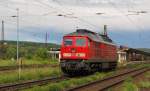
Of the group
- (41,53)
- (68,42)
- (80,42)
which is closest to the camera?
(80,42)

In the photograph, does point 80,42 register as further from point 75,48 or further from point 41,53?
point 41,53

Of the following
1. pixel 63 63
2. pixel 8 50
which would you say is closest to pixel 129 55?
pixel 8 50

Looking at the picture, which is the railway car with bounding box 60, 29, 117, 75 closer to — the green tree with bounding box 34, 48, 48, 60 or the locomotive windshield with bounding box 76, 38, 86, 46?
the locomotive windshield with bounding box 76, 38, 86, 46

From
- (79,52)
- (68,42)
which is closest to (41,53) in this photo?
(68,42)

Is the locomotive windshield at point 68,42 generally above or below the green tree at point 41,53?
above

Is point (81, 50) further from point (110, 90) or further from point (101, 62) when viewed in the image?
point (110, 90)

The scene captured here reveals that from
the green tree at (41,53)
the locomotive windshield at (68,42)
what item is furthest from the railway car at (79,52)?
the green tree at (41,53)

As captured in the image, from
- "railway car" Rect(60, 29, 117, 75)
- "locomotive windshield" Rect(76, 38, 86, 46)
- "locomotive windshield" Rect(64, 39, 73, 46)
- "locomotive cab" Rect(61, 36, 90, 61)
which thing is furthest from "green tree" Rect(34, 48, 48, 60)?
"locomotive windshield" Rect(76, 38, 86, 46)

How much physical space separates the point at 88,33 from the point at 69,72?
3895mm

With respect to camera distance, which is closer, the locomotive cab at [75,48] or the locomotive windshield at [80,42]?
the locomotive cab at [75,48]

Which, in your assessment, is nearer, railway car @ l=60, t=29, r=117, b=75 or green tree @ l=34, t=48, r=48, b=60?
railway car @ l=60, t=29, r=117, b=75

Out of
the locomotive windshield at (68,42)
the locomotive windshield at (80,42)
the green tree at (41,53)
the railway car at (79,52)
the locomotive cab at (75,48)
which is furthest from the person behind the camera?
the green tree at (41,53)

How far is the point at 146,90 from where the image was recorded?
2184cm

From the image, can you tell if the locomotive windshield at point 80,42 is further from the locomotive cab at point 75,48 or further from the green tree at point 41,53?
the green tree at point 41,53
